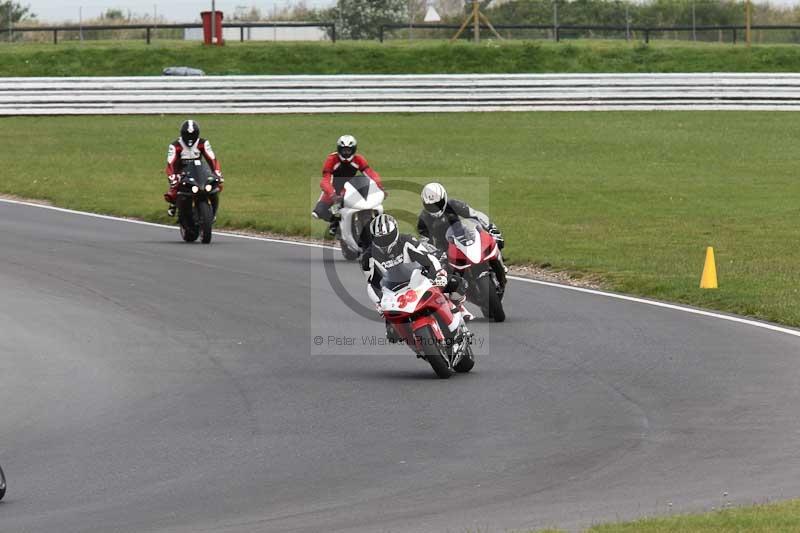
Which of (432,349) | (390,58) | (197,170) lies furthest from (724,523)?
(390,58)

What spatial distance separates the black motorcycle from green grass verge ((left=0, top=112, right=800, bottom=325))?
2.08 metres

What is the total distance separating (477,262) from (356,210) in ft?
16.9

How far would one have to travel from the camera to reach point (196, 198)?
22672mm

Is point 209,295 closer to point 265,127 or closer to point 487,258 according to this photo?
point 487,258

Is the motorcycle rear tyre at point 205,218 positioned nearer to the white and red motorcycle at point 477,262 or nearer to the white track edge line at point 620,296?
the white track edge line at point 620,296

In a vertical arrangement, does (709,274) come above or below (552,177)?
below

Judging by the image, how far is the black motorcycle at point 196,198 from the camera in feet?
74.0

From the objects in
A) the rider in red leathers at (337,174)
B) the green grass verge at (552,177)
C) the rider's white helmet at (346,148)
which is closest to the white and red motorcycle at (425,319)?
the green grass verge at (552,177)

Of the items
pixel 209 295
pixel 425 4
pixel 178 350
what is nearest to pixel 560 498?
pixel 178 350

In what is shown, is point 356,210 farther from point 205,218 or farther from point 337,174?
point 205,218

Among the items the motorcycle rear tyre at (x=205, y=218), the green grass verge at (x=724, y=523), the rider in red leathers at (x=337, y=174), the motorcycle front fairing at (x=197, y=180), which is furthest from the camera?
the motorcycle rear tyre at (x=205, y=218)

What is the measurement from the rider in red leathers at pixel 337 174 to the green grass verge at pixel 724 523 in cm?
1298

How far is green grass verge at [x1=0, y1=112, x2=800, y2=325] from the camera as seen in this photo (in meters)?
21.0

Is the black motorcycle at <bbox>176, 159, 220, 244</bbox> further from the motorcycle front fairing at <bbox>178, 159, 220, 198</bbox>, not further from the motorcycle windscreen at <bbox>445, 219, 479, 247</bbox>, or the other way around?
the motorcycle windscreen at <bbox>445, 219, 479, 247</bbox>
